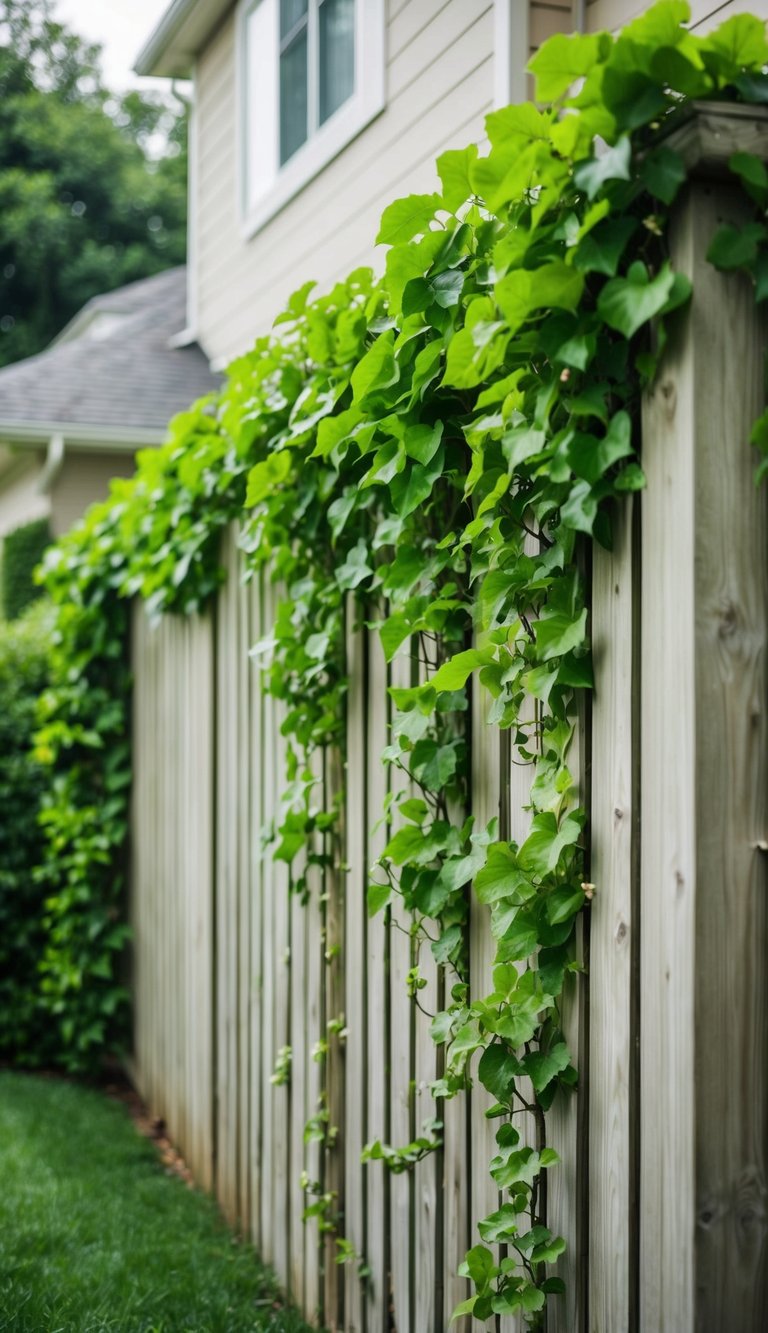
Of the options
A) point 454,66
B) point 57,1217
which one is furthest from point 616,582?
point 454,66

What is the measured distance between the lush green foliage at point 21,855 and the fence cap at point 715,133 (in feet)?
17.4

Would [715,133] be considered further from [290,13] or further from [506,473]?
[290,13]

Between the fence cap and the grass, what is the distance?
2.90m

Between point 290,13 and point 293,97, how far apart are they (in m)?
0.47

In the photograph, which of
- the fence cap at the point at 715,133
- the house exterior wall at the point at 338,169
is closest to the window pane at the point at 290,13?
the house exterior wall at the point at 338,169

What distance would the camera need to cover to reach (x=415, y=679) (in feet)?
9.28

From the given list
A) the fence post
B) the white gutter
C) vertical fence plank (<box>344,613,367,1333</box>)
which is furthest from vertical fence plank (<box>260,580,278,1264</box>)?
the white gutter

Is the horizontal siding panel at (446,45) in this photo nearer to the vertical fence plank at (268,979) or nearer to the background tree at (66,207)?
the vertical fence plank at (268,979)

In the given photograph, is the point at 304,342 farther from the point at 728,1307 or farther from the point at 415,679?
the point at 728,1307

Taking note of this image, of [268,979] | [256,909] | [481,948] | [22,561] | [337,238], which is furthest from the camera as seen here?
[22,561]

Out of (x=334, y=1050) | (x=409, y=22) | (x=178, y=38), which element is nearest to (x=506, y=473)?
(x=334, y=1050)

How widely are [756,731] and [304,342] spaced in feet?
6.40

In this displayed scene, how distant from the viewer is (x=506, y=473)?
2150 millimetres

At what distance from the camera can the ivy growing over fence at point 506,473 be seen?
180cm
